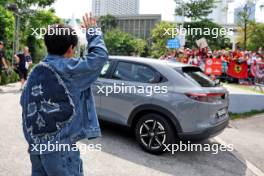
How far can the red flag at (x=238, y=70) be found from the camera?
1642cm

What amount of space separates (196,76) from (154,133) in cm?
126

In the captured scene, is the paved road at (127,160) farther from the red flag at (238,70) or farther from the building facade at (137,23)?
the building facade at (137,23)

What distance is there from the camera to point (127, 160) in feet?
18.2

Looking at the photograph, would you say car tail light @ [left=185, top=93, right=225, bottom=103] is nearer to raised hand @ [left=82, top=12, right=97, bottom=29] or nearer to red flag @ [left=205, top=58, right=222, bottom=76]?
raised hand @ [left=82, top=12, right=97, bottom=29]

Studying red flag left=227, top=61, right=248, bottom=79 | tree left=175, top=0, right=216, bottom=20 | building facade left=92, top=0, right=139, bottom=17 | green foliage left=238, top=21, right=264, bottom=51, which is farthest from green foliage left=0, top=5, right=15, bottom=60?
tree left=175, top=0, right=216, bottom=20

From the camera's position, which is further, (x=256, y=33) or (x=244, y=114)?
(x=256, y=33)

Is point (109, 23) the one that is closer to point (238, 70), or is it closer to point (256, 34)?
point (256, 34)

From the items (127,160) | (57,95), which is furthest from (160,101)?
(57,95)

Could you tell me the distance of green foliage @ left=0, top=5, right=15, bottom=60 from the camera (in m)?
16.2

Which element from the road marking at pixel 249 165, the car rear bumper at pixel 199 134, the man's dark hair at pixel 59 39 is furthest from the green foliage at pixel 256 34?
the man's dark hair at pixel 59 39

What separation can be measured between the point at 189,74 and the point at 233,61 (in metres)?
11.2

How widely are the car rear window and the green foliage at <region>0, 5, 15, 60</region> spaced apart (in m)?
12.4

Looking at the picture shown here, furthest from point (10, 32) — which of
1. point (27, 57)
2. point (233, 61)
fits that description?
point (233, 61)

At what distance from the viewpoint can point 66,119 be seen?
7.95ft
